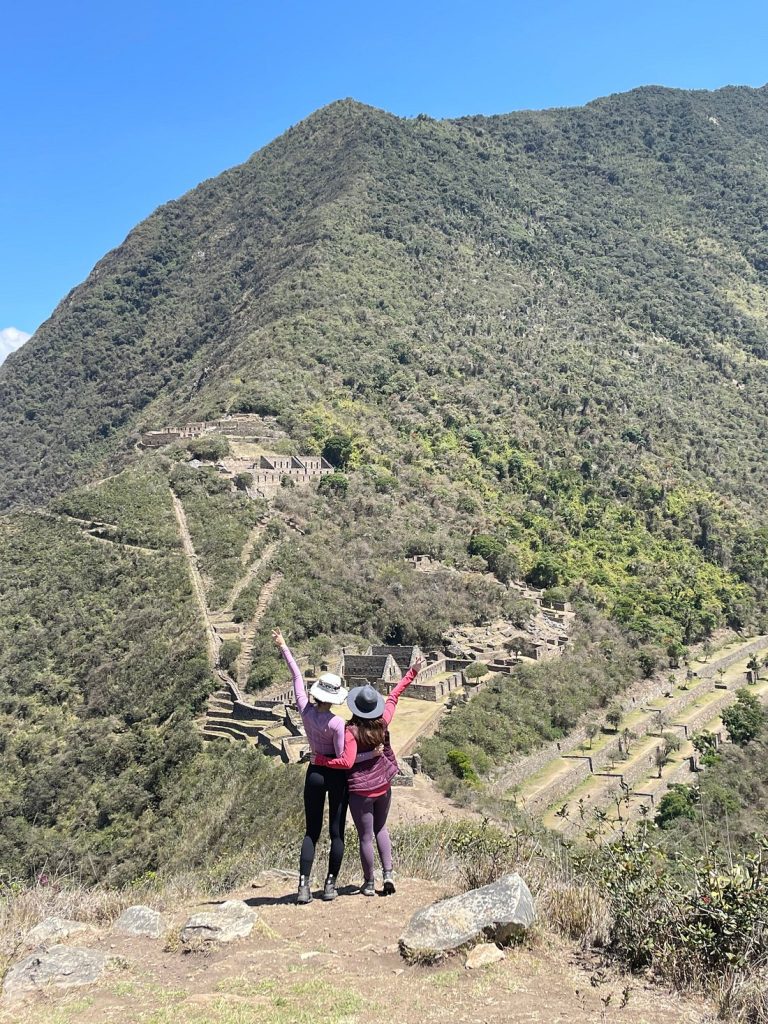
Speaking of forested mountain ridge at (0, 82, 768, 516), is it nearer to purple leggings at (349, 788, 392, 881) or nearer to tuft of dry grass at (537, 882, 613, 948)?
purple leggings at (349, 788, 392, 881)

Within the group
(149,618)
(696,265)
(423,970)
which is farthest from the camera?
(696,265)

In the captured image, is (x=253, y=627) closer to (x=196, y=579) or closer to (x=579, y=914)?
(x=196, y=579)

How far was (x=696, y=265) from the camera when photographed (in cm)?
11200

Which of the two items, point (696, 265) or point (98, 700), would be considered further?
point (696, 265)

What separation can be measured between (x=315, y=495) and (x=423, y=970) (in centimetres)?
3948

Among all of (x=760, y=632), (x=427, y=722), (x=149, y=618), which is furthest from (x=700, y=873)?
(x=760, y=632)

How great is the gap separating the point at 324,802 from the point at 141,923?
6.33ft

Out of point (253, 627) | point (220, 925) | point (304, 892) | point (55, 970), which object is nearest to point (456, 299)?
point (253, 627)

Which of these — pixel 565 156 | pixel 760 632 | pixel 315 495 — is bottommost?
pixel 760 632

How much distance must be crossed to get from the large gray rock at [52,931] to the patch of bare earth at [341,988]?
25.1 inches

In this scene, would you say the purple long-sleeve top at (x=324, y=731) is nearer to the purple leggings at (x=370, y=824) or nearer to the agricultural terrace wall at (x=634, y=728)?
the purple leggings at (x=370, y=824)

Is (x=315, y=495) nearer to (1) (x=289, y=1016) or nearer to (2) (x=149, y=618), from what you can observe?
(2) (x=149, y=618)

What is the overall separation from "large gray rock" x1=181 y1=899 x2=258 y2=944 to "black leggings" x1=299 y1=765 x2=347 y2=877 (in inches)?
27.6

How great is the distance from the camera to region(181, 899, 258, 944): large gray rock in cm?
625
